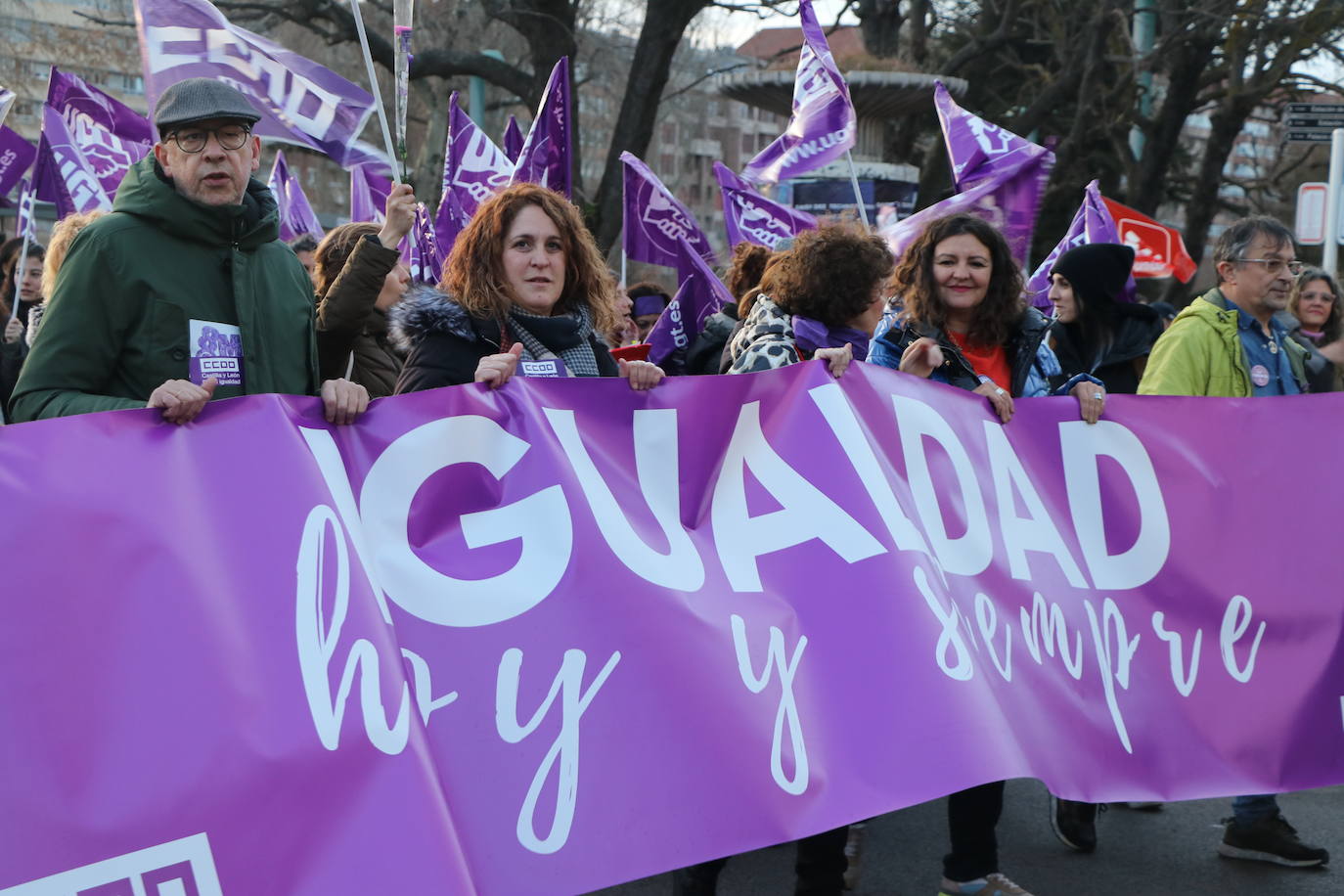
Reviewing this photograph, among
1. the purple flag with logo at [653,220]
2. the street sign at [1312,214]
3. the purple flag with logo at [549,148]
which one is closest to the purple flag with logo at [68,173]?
the purple flag with logo at [549,148]

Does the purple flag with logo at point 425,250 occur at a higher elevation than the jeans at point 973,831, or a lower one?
higher

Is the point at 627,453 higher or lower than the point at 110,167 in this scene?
lower

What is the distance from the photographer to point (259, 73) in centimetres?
517

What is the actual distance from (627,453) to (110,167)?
6539 millimetres

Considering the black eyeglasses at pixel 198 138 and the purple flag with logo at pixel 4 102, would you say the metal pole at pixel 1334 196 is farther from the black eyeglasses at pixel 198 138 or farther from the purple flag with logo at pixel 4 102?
the black eyeglasses at pixel 198 138

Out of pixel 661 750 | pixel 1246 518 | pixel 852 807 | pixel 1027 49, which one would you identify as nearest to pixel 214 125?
pixel 661 750

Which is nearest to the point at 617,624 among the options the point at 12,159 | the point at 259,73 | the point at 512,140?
the point at 259,73

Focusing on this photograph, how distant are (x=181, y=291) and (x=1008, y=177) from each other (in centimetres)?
512

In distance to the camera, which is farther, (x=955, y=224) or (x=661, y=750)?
(x=955, y=224)

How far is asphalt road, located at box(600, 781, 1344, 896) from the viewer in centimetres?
460

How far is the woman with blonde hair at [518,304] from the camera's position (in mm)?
3781

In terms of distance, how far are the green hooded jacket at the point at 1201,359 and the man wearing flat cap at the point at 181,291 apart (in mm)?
2767

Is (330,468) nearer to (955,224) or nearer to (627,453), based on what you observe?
(627,453)

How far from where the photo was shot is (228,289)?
338 centimetres
